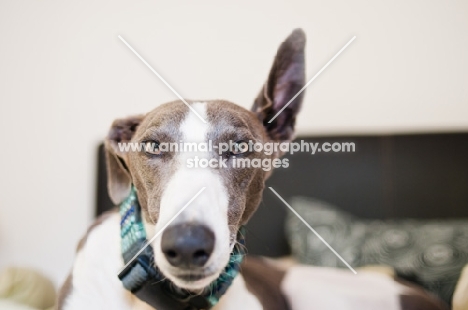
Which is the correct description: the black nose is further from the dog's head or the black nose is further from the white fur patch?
the white fur patch

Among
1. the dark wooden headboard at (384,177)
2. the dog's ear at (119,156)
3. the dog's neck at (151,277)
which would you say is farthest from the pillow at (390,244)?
the dog's ear at (119,156)

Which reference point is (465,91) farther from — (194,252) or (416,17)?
(194,252)

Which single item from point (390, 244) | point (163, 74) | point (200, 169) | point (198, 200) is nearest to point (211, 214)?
point (198, 200)

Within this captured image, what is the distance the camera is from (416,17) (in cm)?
161

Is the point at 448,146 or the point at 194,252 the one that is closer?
the point at 194,252

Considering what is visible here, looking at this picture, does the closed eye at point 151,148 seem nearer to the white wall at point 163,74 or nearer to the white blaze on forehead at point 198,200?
the white blaze on forehead at point 198,200

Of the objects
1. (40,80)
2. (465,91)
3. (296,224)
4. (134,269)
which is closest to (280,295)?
(296,224)

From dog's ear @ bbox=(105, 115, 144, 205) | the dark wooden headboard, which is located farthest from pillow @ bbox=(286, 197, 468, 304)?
dog's ear @ bbox=(105, 115, 144, 205)

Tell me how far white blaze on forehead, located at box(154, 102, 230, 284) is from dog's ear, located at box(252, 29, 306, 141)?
0.82 ft

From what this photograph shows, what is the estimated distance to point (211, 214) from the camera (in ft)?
2.66

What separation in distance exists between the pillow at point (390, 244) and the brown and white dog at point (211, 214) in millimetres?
66

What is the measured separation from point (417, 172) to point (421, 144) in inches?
4.1

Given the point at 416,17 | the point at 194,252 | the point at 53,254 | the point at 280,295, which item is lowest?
the point at 53,254

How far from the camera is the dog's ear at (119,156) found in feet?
3.98
